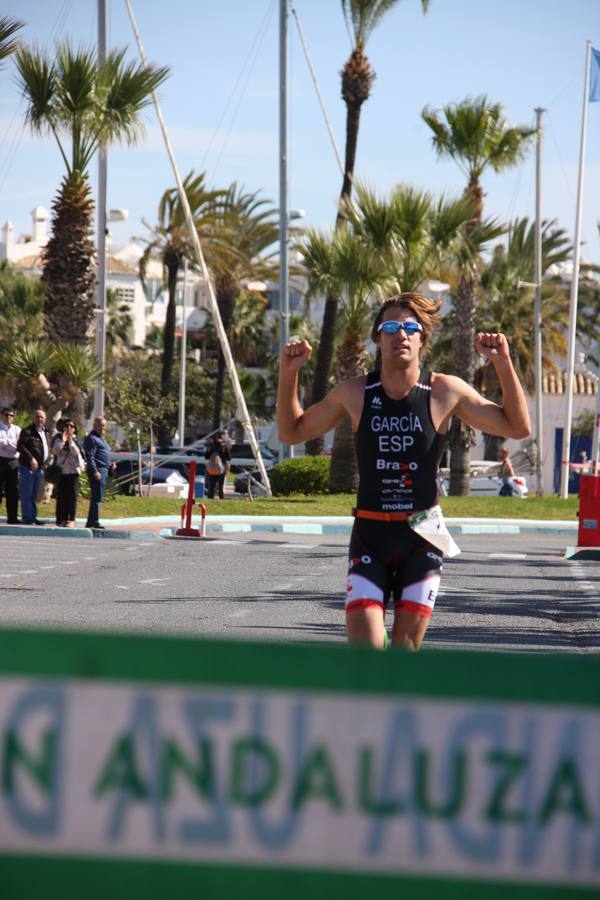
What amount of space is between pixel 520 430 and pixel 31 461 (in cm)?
1810

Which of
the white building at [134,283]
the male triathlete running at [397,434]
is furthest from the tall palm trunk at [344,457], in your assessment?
the white building at [134,283]

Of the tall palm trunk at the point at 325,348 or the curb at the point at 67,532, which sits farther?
the tall palm trunk at the point at 325,348

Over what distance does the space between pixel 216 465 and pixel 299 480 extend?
2010 millimetres

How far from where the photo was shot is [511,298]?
57031 millimetres

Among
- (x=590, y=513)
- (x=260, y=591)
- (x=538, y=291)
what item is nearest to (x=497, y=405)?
(x=260, y=591)

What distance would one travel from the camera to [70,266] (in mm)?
28750

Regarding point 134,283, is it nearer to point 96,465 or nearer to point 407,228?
point 407,228

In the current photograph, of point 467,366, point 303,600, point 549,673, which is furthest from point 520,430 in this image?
point 467,366

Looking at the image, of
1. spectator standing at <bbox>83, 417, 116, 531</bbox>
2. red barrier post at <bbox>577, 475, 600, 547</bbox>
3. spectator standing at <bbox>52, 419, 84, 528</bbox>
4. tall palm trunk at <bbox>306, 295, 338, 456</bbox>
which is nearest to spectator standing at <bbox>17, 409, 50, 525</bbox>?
spectator standing at <bbox>52, 419, 84, 528</bbox>

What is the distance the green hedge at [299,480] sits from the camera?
3509 centimetres

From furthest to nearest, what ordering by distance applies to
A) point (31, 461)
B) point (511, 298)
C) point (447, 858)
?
1. point (511, 298)
2. point (31, 461)
3. point (447, 858)

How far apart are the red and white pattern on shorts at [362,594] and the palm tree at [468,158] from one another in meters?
33.8

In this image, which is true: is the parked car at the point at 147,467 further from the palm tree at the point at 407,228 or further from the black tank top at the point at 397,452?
the black tank top at the point at 397,452

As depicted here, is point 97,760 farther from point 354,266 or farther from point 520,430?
point 354,266
